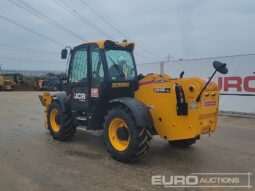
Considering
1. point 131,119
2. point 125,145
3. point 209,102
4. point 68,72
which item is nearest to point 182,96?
point 209,102

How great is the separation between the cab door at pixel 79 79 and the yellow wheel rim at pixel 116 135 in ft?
3.41

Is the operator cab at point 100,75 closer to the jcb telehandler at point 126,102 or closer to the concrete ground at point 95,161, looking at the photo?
the jcb telehandler at point 126,102

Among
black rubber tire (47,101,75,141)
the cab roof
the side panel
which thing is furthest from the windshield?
black rubber tire (47,101,75,141)

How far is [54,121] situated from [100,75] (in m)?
2.33

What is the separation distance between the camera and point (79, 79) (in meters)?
8.29

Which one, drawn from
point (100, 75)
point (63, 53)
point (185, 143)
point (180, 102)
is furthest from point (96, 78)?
point (185, 143)

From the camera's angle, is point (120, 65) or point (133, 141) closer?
point (133, 141)

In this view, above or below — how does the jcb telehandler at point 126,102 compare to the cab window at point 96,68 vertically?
below

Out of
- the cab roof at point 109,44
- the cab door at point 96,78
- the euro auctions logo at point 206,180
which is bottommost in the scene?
the euro auctions logo at point 206,180

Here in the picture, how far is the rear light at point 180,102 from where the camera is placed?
6.43 metres

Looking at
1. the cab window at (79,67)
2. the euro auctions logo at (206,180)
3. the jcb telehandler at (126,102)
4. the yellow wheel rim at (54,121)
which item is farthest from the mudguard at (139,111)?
the yellow wheel rim at (54,121)

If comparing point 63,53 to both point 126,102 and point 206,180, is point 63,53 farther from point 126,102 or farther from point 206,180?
point 206,180

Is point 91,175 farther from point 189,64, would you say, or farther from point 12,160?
point 189,64

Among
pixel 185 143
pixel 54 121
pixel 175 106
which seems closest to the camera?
pixel 175 106
